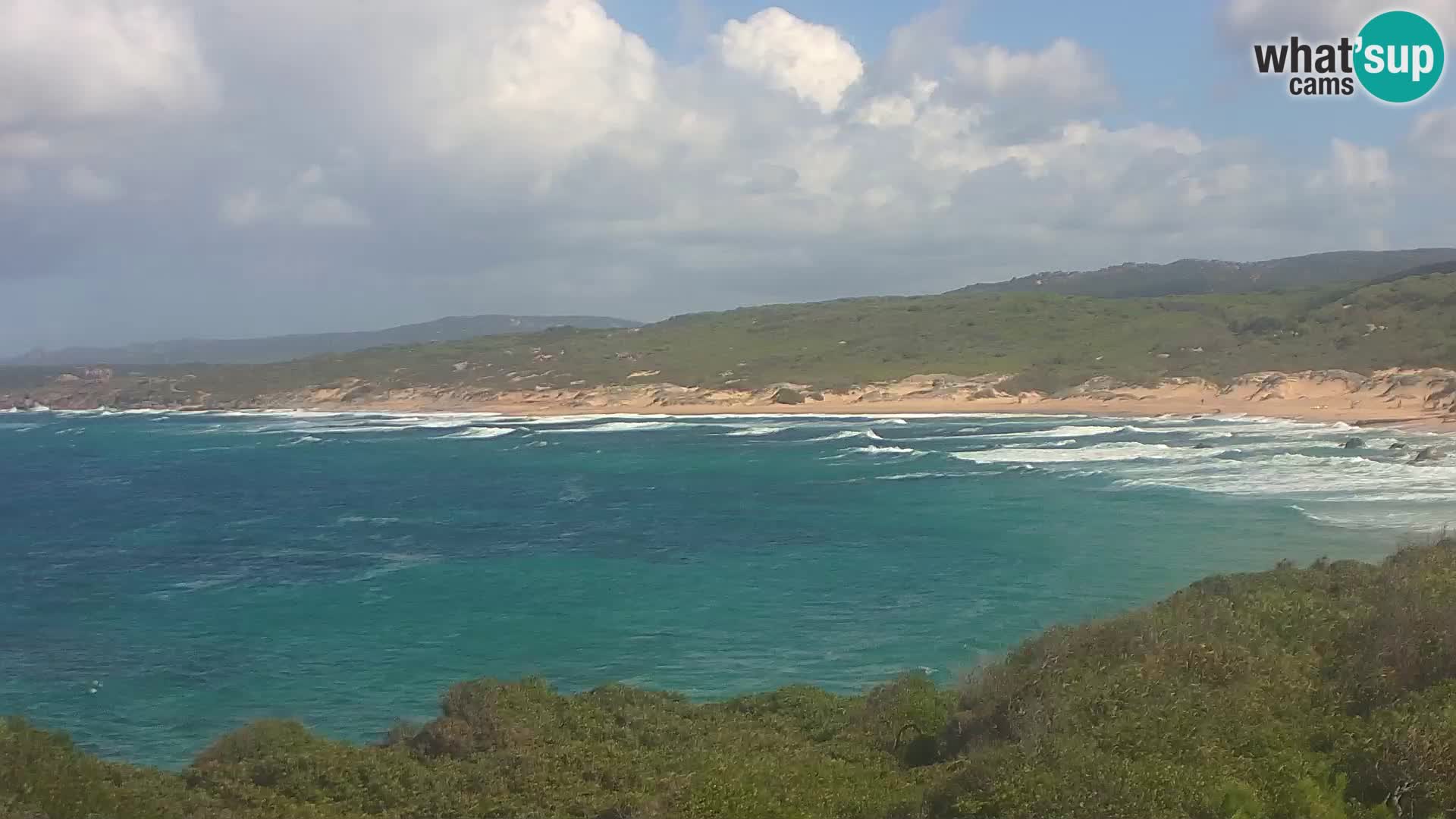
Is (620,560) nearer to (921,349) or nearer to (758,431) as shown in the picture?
(758,431)

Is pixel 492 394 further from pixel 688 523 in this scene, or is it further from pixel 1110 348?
pixel 688 523

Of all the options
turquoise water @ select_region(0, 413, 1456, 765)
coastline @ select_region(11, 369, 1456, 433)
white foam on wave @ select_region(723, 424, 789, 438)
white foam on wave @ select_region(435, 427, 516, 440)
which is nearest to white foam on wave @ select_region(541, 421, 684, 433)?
white foam on wave @ select_region(435, 427, 516, 440)

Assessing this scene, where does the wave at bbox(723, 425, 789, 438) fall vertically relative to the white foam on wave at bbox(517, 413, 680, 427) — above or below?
below

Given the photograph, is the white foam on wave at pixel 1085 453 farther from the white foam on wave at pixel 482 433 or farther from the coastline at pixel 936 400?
the white foam on wave at pixel 482 433

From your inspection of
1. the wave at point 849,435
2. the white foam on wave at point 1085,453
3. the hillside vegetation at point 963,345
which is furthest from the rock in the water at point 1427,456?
the wave at point 849,435

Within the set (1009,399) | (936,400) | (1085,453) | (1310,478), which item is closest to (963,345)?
(936,400)

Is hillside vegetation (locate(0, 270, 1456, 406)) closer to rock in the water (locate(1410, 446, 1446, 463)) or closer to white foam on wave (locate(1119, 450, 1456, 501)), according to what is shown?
rock in the water (locate(1410, 446, 1446, 463))
